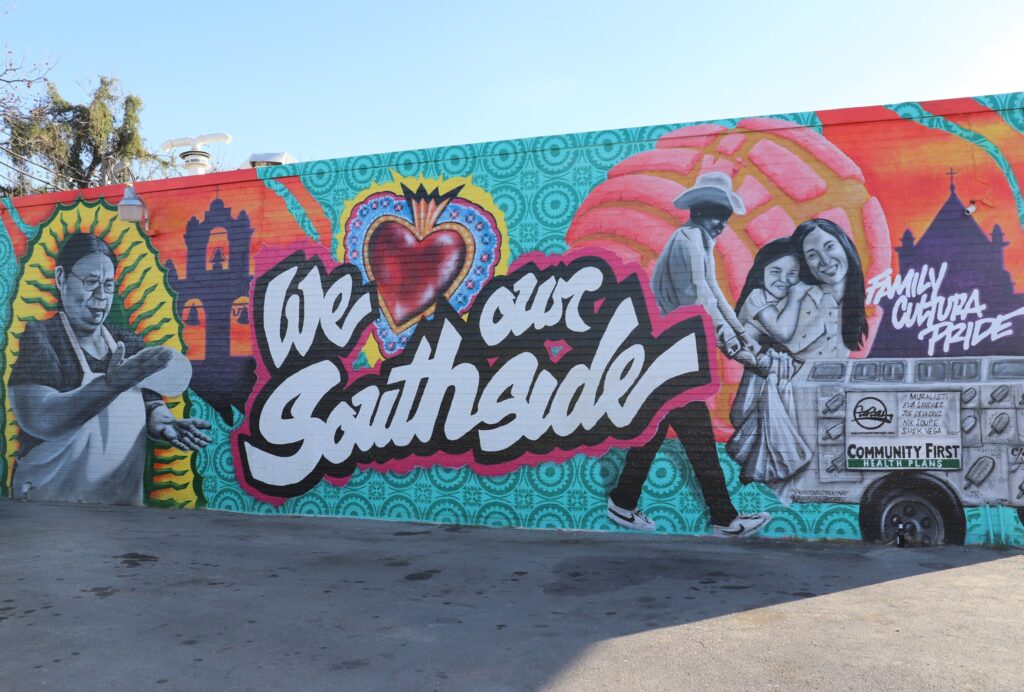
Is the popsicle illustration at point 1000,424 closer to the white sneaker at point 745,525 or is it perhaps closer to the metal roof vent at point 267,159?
the white sneaker at point 745,525

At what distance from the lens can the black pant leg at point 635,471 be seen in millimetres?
9859

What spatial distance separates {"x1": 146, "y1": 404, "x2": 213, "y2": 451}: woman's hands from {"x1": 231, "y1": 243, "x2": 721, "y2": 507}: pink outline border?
0.59 metres

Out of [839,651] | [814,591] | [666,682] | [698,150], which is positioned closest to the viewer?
[666,682]

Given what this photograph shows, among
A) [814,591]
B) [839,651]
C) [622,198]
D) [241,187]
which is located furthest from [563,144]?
[839,651]

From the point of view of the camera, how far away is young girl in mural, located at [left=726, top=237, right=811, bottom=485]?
950 centimetres

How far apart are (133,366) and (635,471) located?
7.58 m

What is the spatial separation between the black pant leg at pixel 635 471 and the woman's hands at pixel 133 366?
685 centimetres

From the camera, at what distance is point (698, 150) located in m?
9.97

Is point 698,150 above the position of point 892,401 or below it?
above

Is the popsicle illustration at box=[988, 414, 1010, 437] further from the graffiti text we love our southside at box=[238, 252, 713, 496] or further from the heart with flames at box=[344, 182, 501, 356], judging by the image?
the heart with flames at box=[344, 182, 501, 356]

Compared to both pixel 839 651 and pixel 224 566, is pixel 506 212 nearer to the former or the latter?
pixel 224 566

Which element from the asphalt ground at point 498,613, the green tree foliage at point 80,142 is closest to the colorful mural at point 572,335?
the asphalt ground at point 498,613

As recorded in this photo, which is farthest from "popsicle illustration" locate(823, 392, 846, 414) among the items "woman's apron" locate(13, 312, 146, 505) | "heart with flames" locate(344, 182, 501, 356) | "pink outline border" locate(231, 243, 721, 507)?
"woman's apron" locate(13, 312, 146, 505)

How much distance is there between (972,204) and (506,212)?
5444mm
